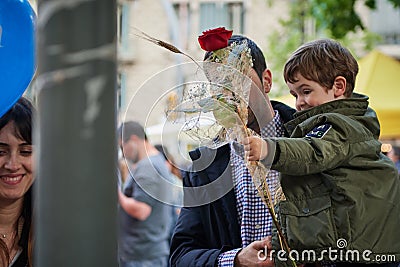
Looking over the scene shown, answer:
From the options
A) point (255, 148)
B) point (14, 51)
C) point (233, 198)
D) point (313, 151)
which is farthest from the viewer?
point (14, 51)

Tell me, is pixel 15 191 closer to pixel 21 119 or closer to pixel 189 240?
pixel 21 119

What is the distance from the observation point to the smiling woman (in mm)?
3230

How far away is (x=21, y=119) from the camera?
11.0ft

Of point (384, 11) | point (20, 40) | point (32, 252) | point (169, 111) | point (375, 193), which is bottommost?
point (32, 252)

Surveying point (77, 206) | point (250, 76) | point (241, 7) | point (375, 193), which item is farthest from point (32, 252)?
point (241, 7)

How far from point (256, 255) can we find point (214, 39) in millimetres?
712

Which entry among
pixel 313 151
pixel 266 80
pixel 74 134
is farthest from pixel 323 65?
pixel 74 134

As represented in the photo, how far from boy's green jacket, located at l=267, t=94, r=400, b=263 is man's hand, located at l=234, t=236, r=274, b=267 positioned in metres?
0.06

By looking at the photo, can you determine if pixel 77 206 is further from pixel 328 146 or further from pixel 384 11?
pixel 384 11

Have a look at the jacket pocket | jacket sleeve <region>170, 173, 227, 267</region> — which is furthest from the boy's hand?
jacket sleeve <region>170, 173, 227, 267</region>

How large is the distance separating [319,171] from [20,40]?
1.23 metres

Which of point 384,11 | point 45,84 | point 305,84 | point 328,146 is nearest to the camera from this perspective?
point 45,84

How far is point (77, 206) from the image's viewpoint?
1.50 m

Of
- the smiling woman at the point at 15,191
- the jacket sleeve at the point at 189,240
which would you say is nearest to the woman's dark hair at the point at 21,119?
the smiling woman at the point at 15,191
